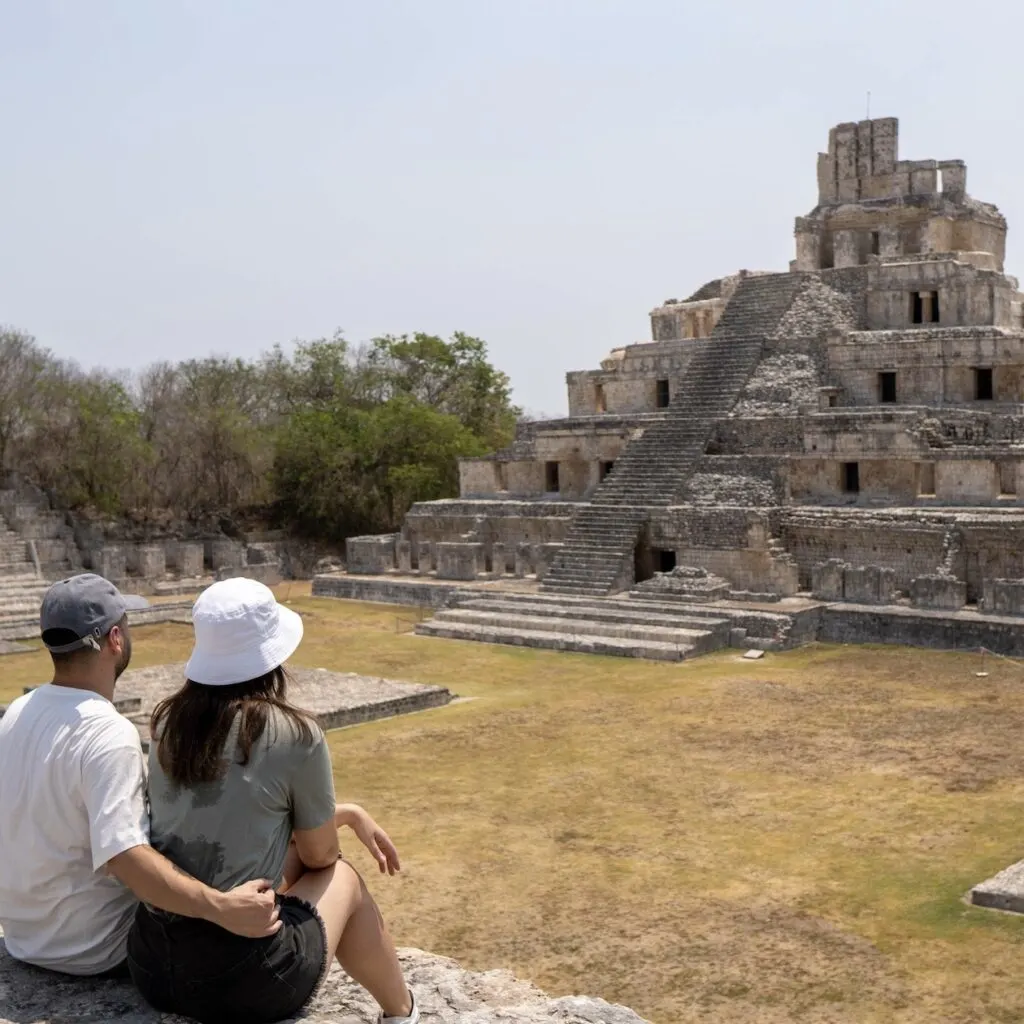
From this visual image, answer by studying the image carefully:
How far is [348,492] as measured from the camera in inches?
1200

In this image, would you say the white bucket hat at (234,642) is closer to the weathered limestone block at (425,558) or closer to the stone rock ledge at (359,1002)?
the stone rock ledge at (359,1002)

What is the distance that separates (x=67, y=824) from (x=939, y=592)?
16.1m

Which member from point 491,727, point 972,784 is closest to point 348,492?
point 491,727

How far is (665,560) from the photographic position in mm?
22047

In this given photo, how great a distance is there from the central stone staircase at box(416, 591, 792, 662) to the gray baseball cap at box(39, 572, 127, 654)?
13.9 metres

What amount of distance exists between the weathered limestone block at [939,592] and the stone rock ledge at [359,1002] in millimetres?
14698

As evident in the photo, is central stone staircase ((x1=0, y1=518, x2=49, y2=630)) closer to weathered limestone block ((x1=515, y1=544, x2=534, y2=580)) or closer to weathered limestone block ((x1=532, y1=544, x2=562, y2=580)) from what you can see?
weathered limestone block ((x1=515, y1=544, x2=534, y2=580))

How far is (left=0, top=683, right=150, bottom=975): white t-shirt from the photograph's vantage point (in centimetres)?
384

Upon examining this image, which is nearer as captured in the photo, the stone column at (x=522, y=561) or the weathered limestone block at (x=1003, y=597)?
the weathered limestone block at (x=1003, y=597)

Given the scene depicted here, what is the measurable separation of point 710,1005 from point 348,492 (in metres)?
24.3

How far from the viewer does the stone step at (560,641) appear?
1759 centimetres

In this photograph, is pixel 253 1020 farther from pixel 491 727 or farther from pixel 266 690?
pixel 491 727

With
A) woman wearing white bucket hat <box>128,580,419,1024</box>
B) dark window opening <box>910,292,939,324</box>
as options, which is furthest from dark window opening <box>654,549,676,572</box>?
woman wearing white bucket hat <box>128,580,419,1024</box>

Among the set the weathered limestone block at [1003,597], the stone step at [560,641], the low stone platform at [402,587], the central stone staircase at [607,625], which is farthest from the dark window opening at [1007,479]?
the low stone platform at [402,587]
